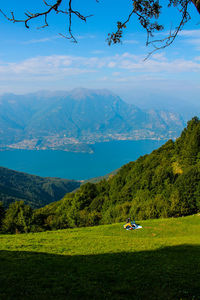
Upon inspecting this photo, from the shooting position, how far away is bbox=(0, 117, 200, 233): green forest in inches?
1469

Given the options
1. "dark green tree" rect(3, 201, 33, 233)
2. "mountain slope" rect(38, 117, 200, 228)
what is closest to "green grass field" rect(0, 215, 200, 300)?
"mountain slope" rect(38, 117, 200, 228)

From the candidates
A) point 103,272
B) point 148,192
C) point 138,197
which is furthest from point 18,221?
point 103,272

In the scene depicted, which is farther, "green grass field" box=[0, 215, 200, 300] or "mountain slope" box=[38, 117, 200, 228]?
"mountain slope" box=[38, 117, 200, 228]

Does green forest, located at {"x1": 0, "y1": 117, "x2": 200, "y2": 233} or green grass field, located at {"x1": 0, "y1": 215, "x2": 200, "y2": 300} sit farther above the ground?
green forest, located at {"x1": 0, "y1": 117, "x2": 200, "y2": 233}

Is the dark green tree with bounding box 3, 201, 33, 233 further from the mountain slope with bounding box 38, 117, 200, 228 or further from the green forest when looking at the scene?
the mountain slope with bounding box 38, 117, 200, 228

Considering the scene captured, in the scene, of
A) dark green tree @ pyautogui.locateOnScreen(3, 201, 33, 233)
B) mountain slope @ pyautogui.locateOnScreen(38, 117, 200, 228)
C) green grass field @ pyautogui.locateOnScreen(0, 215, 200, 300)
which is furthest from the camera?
dark green tree @ pyautogui.locateOnScreen(3, 201, 33, 233)

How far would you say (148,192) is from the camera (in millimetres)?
45312

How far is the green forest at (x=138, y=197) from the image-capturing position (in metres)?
37.3

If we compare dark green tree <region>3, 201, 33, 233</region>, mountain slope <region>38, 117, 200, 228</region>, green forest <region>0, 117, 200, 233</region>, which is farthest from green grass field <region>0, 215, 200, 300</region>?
dark green tree <region>3, 201, 33, 233</region>

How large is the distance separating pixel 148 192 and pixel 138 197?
244 centimetres

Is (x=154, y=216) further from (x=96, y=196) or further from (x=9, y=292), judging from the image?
(x=9, y=292)

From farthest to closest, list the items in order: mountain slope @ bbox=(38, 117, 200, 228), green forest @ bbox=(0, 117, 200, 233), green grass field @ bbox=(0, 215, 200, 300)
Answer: green forest @ bbox=(0, 117, 200, 233), mountain slope @ bbox=(38, 117, 200, 228), green grass field @ bbox=(0, 215, 200, 300)

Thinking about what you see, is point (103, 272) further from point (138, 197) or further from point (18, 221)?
point (138, 197)

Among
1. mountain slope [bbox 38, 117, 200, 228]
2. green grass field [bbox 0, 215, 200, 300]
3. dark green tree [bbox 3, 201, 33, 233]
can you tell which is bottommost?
green grass field [bbox 0, 215, 200, 300]
